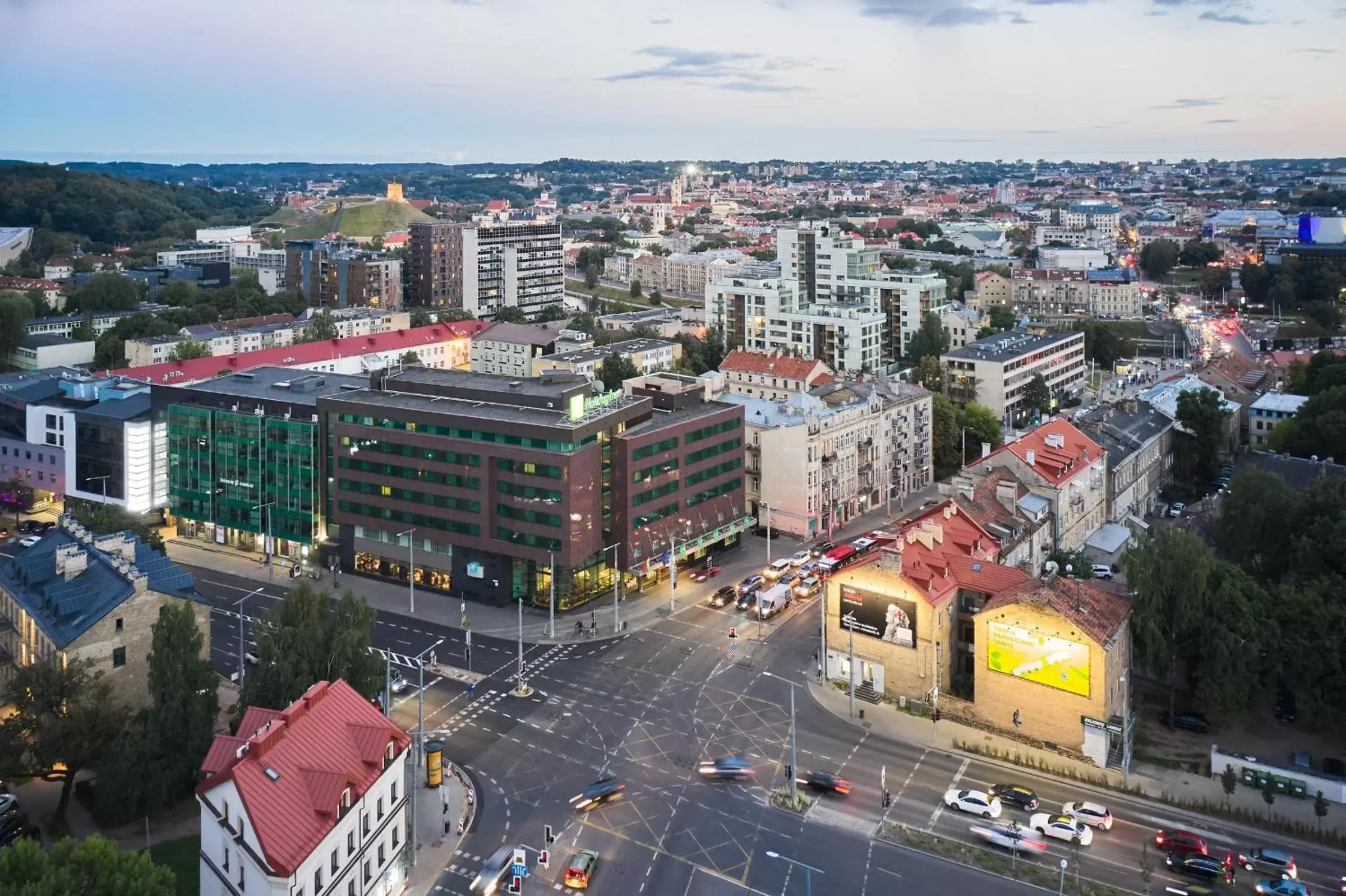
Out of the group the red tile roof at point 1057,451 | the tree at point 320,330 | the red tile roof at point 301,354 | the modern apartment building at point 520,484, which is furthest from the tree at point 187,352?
the red tile roof at point 1057,451

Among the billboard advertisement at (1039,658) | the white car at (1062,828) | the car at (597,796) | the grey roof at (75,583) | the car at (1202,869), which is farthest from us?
the billboard advertisement at (1039,658)

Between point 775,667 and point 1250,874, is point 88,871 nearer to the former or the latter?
point 775,667

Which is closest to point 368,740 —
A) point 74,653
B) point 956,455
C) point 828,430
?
point 74,653

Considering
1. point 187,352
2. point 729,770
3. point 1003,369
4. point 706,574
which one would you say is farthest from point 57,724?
point 1003,369

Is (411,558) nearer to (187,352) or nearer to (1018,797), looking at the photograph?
(1018,797)

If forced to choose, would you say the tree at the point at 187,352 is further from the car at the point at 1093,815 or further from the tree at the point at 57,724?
the car at the point at 1093,815

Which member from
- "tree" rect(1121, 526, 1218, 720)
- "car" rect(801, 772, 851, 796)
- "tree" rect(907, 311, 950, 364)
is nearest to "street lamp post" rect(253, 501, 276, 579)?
"car" rect(801, 772, 851, 796)
